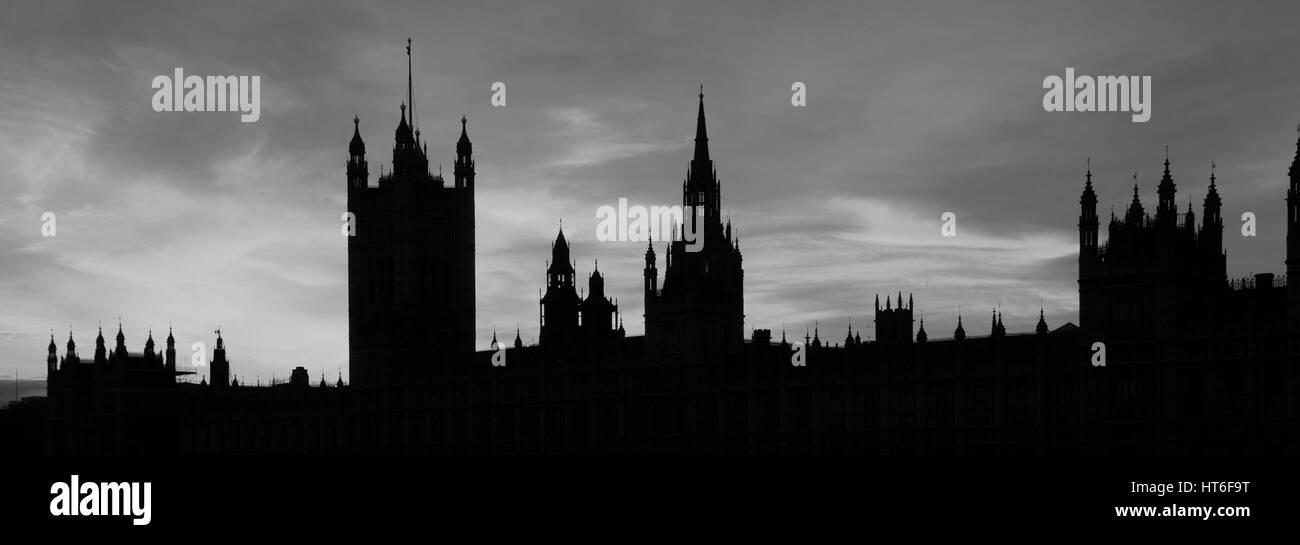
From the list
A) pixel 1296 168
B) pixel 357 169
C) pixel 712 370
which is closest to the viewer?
pixel 1296 168

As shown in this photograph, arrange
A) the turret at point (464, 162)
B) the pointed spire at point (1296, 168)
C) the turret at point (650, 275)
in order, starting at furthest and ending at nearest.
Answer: the turret at point (464, 162)
the turret at point (650, 275)
the pointed spire at point (1296, 168)

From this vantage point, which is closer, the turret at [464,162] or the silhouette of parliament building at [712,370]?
the silhouette of parliament building at [712,370]

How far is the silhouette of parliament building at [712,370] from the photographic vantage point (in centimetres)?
10406

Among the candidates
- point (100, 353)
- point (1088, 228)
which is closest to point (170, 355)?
point (100, 353)

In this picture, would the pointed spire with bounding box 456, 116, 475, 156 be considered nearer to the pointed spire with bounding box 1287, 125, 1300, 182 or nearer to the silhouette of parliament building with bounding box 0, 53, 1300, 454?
the silhouette of parliament building with bounding box 0, 53, 1300, 454

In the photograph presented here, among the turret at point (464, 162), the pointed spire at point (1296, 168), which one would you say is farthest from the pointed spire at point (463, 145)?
the pointed spire at point (1296, 168)

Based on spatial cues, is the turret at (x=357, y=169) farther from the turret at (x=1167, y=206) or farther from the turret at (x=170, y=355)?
the turret at (x=1167, y=206)

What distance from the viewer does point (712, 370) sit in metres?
138

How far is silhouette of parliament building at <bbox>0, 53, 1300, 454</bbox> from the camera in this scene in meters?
104

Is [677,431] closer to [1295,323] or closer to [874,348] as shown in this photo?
[874,348]

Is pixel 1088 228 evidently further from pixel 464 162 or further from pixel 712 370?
pixel 464 162

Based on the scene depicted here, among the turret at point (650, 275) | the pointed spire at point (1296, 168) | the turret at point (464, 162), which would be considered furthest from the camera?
the turret at point (464, 162)
